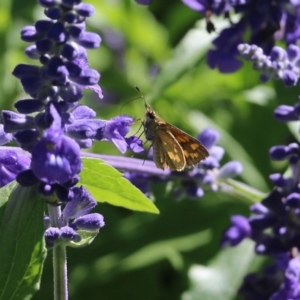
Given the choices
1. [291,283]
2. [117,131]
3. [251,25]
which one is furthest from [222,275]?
[117,131]

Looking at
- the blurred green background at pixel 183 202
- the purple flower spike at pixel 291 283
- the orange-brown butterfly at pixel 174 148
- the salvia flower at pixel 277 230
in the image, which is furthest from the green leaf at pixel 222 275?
the orange-brown butterfly at pixel 174 148

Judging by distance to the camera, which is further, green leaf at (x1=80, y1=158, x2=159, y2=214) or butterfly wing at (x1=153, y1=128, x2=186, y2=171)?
butterfly wing at (x1=153, y1=128, x2=186, y2=171)

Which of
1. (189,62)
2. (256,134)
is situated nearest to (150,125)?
(189,62)

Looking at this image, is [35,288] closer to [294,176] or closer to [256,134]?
[294,176]

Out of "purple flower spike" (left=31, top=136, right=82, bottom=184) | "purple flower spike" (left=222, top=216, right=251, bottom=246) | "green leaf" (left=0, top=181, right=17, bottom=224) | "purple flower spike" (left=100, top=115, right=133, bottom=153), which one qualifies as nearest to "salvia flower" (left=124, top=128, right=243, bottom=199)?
"purple flower spike" (left=222, top=216, right=251, bottom=246)

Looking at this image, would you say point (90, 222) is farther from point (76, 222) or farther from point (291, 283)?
point (291, 283)

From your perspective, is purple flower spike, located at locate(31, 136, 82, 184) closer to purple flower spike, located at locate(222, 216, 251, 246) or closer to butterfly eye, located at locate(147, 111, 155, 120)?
butterfly eye, located at locate(147, 111, 155, 120)
